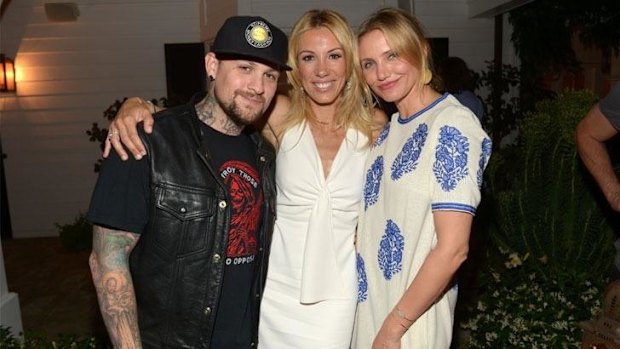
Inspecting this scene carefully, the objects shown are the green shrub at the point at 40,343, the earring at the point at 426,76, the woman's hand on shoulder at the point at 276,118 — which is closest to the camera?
the earring at the point at 426,76

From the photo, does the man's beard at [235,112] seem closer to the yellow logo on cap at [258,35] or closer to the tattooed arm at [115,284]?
the yellow logo on cap at [258,35]

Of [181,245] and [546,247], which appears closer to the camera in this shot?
[181,245]

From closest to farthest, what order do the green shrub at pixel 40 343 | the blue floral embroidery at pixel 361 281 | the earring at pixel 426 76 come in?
the earring at pixel 426 76 → the blue floral embroidery at pixel 361 281 → the green shrub at pixel 40 343

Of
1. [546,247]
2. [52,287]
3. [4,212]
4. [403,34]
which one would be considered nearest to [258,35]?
[403,34]

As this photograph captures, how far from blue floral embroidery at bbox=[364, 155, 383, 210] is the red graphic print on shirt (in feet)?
1.45

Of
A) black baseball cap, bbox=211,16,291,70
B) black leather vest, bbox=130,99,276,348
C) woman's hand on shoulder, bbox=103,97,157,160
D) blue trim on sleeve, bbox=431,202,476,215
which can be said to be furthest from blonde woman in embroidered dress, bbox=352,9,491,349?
woman's hand on shoulder, bbox=103,97,157,160

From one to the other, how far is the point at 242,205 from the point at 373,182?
54 centimetres

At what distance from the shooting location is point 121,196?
1801mm

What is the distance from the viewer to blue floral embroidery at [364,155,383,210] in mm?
2223

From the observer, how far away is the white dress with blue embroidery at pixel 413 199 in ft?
6.27

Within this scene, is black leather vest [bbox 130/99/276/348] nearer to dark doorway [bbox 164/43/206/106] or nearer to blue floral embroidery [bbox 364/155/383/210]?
blue floral embroidery [bbox 364/155/383/210]

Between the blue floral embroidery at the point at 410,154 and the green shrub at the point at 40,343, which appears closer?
the blue floral embroidery at the point at 410,154

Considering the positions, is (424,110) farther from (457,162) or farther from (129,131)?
(129,131)

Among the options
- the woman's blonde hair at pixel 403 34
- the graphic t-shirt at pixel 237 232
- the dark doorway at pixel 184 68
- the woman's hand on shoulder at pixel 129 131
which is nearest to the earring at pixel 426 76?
the woman's blonde hair at pixel 403 34
